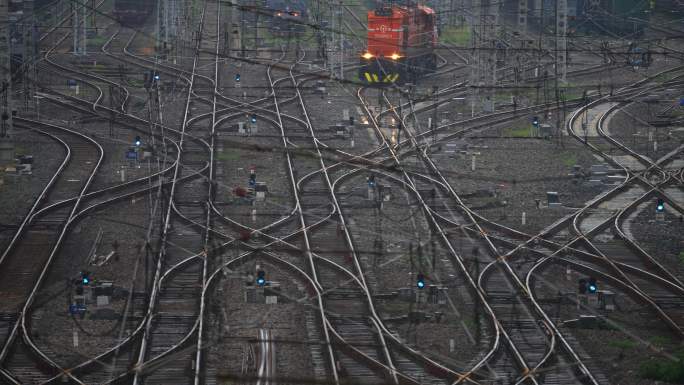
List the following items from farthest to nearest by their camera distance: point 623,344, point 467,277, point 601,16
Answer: point 601,16, point 467,277, point 623,344

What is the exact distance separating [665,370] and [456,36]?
1396 inches

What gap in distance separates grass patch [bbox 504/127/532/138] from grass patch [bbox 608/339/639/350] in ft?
46.9

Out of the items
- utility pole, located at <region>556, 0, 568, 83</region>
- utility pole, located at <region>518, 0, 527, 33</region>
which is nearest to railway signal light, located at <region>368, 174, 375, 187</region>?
utility pole, located at <region>556, 0, 568, 83</region>

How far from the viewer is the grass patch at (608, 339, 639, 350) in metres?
14.7

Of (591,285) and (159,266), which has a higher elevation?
(591,285)

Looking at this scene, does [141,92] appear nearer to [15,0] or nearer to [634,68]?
[15,0]

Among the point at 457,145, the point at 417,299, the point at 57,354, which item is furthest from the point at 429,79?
the point at 57,354

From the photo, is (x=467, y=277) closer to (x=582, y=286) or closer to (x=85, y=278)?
(x=582, y=286)

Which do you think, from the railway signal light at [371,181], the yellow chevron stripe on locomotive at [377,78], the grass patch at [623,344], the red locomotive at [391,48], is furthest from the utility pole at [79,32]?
the grass patch at [623,344]

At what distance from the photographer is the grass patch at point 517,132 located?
95.4 feet

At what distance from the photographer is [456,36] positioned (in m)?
48.2

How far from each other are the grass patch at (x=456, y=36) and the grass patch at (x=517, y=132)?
14.8 metres

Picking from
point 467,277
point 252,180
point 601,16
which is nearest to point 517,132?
point 252,180

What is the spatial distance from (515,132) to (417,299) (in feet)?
44.9
